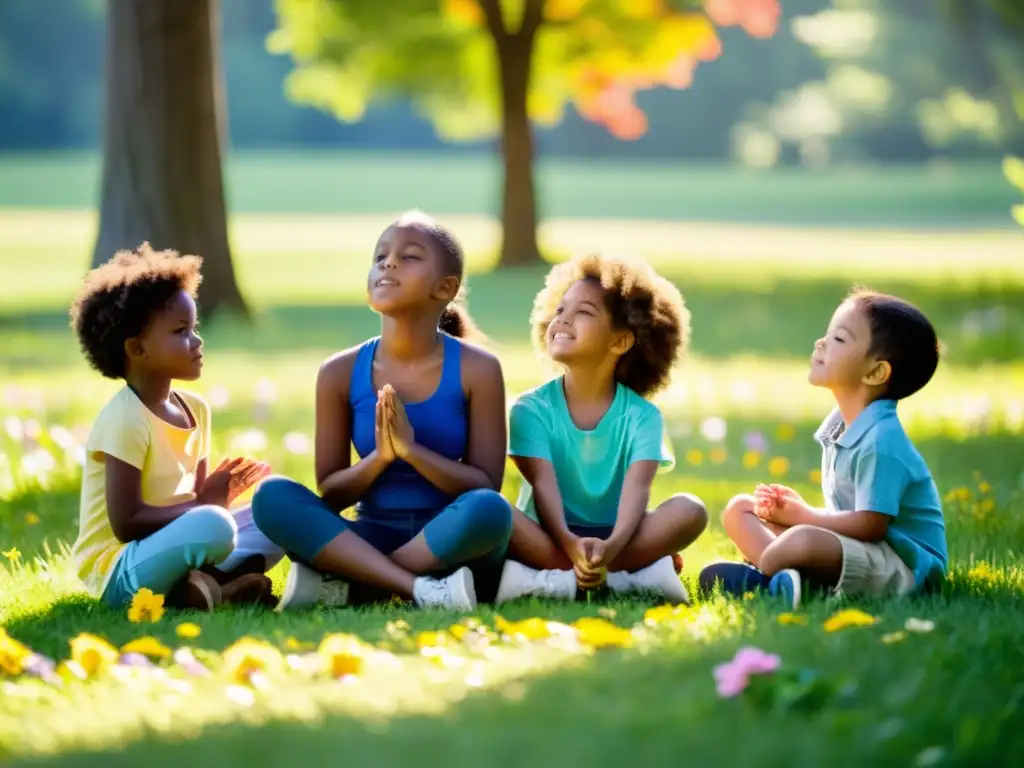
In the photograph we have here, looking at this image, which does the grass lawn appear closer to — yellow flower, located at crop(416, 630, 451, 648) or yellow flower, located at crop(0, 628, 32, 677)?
yellow flower, located at crop(416, 630, 451, 648)

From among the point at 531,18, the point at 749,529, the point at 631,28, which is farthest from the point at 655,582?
the point at 631,28

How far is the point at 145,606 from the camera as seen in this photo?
456cm

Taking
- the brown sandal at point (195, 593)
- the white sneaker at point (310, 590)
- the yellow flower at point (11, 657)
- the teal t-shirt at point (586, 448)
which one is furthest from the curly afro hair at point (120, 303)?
the yellow flower at point (11, 657)

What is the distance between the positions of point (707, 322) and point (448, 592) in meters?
10.3

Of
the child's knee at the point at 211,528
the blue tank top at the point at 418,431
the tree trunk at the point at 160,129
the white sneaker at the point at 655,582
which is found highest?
the tree trunk at the point at 160,129

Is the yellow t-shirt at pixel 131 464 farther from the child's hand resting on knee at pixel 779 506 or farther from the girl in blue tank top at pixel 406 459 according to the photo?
the child's hand resting on knee at pixel 779 506

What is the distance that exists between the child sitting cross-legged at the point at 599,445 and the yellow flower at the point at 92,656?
4.65 feet

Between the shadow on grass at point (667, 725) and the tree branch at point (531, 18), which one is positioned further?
the tree branch at point (531, 18)

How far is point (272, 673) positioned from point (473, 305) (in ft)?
42.5

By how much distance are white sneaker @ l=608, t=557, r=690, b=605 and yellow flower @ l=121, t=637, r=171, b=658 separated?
154 cm

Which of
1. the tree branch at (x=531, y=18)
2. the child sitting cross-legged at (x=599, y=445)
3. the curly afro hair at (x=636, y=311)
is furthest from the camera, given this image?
the tree branch at (x=531, y=18)

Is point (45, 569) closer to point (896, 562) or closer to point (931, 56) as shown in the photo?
point (896, 562)

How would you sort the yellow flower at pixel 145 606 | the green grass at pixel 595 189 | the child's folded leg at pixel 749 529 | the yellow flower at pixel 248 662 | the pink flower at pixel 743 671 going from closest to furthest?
the pink flower at pixel 743 671, the yellow flower at pixel 248 662, the yellow flower at pixel 145 606, the child's folded leg at pixel 749 529, the green grass at pixel 595 189

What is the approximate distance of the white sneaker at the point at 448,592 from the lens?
4.62 meters
